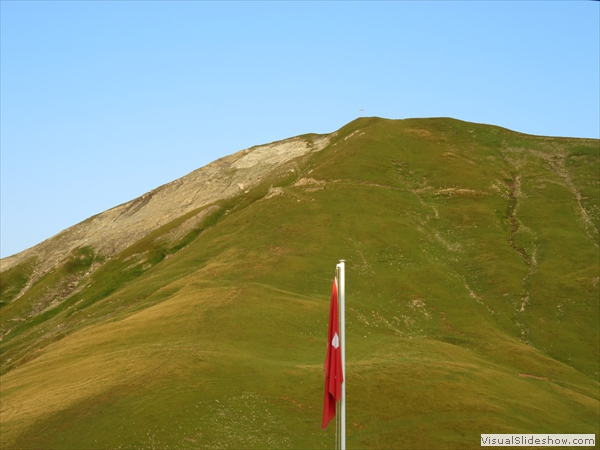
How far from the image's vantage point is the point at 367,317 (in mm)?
89500

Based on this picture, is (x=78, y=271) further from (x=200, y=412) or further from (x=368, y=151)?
(x=200, y=412)

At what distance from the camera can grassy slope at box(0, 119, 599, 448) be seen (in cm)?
5691

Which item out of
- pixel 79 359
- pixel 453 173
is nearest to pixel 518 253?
pixel 453 173

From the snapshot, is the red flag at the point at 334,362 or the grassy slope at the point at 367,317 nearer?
the red flag at the point at 334,362

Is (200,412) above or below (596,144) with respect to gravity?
below

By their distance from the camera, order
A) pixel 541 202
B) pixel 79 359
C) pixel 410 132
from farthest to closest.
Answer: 1. pixel 410 132
2. pixel 541 202
3. pixel 79 359

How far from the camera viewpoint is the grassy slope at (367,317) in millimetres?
56906

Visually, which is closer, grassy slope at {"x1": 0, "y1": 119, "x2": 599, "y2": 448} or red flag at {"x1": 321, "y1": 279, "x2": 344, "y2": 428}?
red flag at {"x1": 321, "y1": 279, "x2": 344, "y2": 428}

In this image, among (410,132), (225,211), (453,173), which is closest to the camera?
(453,173)

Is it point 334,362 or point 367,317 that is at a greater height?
point 334,362

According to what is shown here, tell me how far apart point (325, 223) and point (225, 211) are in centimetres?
4398

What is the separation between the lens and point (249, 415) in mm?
56156

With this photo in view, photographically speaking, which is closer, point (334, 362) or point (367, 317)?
point (334, 362)

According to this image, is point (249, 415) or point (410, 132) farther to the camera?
point (410, 132)
